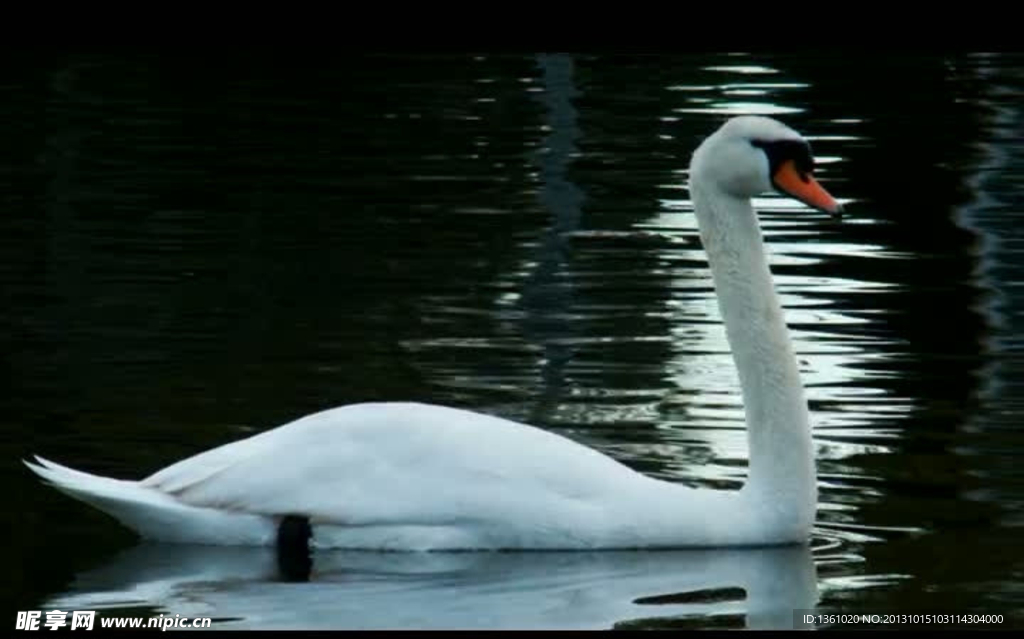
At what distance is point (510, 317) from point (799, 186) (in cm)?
458

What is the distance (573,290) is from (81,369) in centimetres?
326

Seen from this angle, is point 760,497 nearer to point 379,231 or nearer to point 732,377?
point 732,377

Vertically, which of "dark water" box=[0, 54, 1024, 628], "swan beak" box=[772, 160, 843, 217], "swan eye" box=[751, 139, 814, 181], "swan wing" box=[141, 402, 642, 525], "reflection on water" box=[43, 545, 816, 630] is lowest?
"dark water" box=[0, 54, 1024, 628]

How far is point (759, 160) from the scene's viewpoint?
10031 millimetres

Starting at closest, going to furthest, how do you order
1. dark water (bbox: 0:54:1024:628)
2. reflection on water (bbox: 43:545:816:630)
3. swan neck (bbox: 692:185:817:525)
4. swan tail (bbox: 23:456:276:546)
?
1. reflection on water (bbox: 43:545:816:630)
2. dark water (bbox: 0:54:1024:628)
3. swan tail (bbox: 23:456:276:546)
4. swan neck (bbox: 692:185:817:525)

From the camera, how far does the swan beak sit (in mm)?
10062

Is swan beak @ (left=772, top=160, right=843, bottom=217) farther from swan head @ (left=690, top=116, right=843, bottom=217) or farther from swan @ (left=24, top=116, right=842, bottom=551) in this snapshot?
swan @ (left=24, top=116, right=842, bottom=551)

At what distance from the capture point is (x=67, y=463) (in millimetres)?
10977

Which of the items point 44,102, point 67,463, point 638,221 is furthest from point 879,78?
point 67,463

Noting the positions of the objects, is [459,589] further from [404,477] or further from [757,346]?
[757,346]

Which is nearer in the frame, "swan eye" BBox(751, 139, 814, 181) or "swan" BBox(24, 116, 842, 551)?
"swan" BBox(24, 116, 842, 551)

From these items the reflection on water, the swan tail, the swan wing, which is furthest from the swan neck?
the swan tail

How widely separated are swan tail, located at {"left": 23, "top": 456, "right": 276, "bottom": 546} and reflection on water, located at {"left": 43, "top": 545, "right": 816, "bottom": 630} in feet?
0.14

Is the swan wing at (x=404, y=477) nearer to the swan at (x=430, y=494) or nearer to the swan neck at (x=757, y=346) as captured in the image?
the swan at (x=430, y=494)
